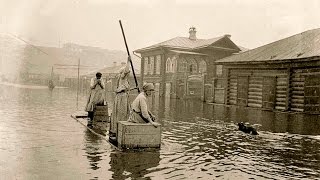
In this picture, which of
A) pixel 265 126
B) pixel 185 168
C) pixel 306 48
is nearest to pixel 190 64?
pixel 306 48

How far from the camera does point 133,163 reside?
7.11m

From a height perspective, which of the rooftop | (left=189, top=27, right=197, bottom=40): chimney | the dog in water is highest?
(left=189, top=27, right=197, bottom=40): chimney

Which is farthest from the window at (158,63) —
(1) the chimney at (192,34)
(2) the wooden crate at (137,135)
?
(2) the wooden crate at (137,135)

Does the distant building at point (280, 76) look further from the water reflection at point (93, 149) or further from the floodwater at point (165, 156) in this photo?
the water reflection at point (93, 149)

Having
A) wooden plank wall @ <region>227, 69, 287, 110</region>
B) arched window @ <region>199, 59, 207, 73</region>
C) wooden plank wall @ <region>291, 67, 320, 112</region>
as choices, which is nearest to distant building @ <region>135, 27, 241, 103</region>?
arched window @ <region>199, 59, 207, 73</region>

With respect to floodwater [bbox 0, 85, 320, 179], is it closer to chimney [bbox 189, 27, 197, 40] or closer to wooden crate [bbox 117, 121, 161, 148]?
wooden crate [bbox 117, 121, 161, 148]

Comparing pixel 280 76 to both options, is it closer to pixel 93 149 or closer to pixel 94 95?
pixel 94 95

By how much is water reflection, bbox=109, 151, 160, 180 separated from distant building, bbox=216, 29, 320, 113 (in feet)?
46.3

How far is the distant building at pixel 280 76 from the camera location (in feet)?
68.7

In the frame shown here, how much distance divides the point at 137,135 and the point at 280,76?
55.6ft

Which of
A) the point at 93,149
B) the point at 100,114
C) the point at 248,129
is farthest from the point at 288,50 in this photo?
the point at 93,149

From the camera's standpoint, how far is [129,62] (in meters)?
10.1

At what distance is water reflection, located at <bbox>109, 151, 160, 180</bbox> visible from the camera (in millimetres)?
6277

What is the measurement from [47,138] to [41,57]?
94630mm
